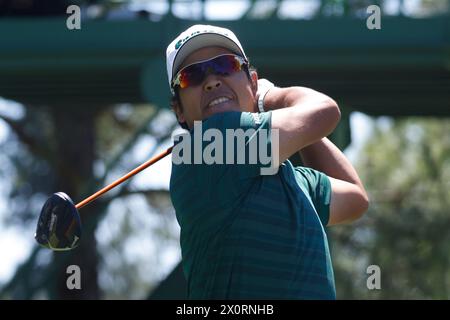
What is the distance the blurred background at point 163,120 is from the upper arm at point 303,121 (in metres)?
4.84

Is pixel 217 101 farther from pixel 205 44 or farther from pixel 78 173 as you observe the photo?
pixel 78 173

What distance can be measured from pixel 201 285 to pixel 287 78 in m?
5.33

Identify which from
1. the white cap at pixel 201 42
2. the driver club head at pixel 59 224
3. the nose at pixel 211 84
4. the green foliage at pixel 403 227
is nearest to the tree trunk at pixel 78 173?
the green foliage at pixel 403 227

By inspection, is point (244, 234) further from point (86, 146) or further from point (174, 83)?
point (86, 146)

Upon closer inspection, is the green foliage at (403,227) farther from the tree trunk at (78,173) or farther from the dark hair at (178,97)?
the dark hair at (178,97)

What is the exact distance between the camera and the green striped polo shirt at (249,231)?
4.15 m

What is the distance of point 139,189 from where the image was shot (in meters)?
14.3

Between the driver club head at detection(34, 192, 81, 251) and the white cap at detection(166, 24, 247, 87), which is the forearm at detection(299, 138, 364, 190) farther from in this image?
the driver club head at detection(34, 192, 81, 251)

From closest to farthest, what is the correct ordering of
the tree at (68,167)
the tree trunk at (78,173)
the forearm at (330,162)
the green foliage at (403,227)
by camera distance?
the forearm at (330,162) < the tree at (68,167) < the tree trunk at (78,173) < the green foliage at (403,227)

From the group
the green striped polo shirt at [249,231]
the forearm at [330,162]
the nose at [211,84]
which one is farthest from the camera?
the forearm at [330,162]

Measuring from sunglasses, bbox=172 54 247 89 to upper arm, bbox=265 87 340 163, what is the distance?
0.70 ft

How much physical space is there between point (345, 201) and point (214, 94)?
561 mm

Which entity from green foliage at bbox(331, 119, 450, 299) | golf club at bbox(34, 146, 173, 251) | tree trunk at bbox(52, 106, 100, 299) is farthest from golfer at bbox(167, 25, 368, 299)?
green foliage at bbox(331, 119, 450, 299)

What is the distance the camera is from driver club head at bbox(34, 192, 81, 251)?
4543mm
